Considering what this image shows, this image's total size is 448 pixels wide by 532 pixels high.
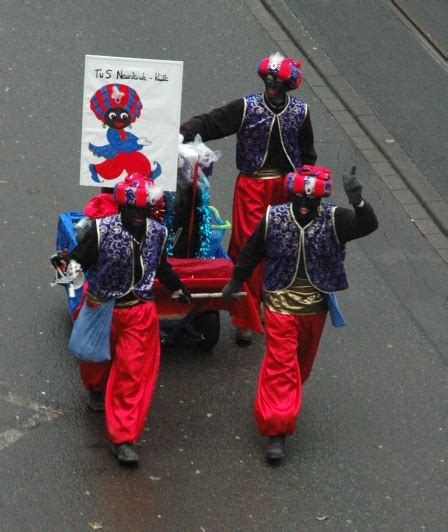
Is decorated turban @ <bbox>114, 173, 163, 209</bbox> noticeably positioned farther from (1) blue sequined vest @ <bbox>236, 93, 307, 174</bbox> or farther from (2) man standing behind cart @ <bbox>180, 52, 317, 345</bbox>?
(1) blue sequined vest @ <bbox>236, 93, 307, 174</bbox>

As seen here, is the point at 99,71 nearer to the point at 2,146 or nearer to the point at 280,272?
the point at 280,272

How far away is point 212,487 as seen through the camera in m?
7.25

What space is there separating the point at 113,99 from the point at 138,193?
97 centimetres

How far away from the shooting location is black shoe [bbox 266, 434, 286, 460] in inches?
295

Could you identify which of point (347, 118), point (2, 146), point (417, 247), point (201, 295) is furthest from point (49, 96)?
point (201, 295)

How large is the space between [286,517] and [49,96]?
6184 mm

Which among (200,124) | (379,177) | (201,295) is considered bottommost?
(379,177)

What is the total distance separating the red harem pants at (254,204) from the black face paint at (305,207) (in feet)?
4.12

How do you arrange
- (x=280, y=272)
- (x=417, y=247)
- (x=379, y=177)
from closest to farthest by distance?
(x=280, y=272)
(x=417, y=247)
(x=379, y=177)

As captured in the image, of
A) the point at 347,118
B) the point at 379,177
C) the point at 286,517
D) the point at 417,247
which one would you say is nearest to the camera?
the point at 286,517

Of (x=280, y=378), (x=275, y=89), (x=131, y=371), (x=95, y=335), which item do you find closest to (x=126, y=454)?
(x=131, y=371)

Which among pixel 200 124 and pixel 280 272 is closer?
pixel 280 272

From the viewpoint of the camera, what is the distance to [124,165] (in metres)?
7.93

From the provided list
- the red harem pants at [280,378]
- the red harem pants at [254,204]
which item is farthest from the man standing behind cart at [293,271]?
the red harem pants at [254,204]
